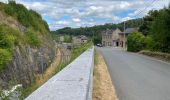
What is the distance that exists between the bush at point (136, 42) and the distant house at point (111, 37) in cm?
7289

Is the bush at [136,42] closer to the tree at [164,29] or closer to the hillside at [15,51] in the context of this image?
the tree at [164,29]

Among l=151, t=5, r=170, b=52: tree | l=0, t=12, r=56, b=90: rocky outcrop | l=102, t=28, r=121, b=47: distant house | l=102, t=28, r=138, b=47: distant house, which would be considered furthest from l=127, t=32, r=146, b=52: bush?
l=102, t=28, r=121, b=47: distant house

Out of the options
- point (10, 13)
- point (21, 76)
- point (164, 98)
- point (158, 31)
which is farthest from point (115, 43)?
point (164, 98)

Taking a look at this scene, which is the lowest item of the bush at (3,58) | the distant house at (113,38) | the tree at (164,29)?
the distant house at (113,38)

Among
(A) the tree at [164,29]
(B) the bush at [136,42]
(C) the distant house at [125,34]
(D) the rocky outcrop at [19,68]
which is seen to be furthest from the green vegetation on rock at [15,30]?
(C) the distant house at [125,34]

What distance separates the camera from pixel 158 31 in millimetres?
37906

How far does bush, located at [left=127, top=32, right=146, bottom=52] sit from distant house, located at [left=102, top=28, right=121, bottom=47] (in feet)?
239

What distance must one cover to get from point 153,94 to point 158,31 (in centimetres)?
2654

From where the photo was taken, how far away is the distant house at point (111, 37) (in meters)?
144

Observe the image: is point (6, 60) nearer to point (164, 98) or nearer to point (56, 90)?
point (164, 98)

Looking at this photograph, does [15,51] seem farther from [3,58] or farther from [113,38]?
[113,38]

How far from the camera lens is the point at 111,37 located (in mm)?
149500

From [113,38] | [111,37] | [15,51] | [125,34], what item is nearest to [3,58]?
[15,51]

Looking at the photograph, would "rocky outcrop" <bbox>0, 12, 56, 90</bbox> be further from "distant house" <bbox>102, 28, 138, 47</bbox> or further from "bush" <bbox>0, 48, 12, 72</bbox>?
"distant house" <bbox>102, 28, 138, 47</bbox>
